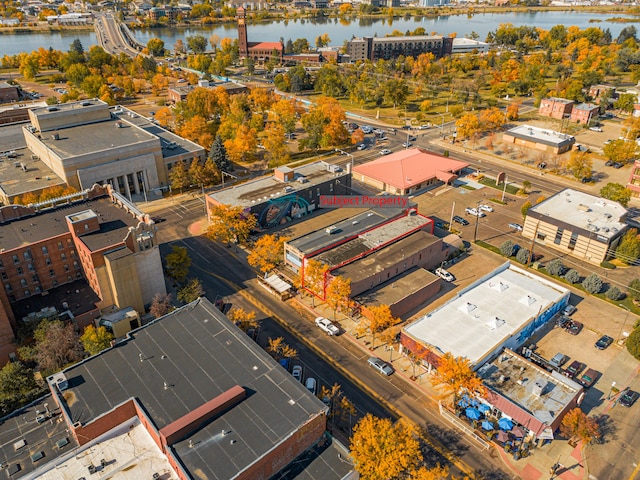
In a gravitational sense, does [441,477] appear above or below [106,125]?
below

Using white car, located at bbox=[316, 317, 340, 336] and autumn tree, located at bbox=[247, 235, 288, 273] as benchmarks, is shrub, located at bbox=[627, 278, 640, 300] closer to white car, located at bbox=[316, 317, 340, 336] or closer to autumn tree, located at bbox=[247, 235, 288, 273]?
white car, located at bbox=[316, 317, 340, 336]

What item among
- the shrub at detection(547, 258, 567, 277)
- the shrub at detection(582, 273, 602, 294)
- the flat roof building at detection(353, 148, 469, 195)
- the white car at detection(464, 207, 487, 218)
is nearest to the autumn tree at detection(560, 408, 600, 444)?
the shrub at detection(582, 273, 602, 294)

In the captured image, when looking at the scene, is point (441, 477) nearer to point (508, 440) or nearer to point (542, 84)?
point (508, 440)

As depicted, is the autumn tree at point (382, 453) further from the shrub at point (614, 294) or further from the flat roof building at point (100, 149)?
the flat roof building at point (100, 149)

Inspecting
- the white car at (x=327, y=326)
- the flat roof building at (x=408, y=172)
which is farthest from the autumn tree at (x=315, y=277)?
the flat roof building at (x=408, y=172)

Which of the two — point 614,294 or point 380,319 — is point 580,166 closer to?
point 614,294

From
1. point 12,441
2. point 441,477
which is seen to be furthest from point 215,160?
point 441,477
